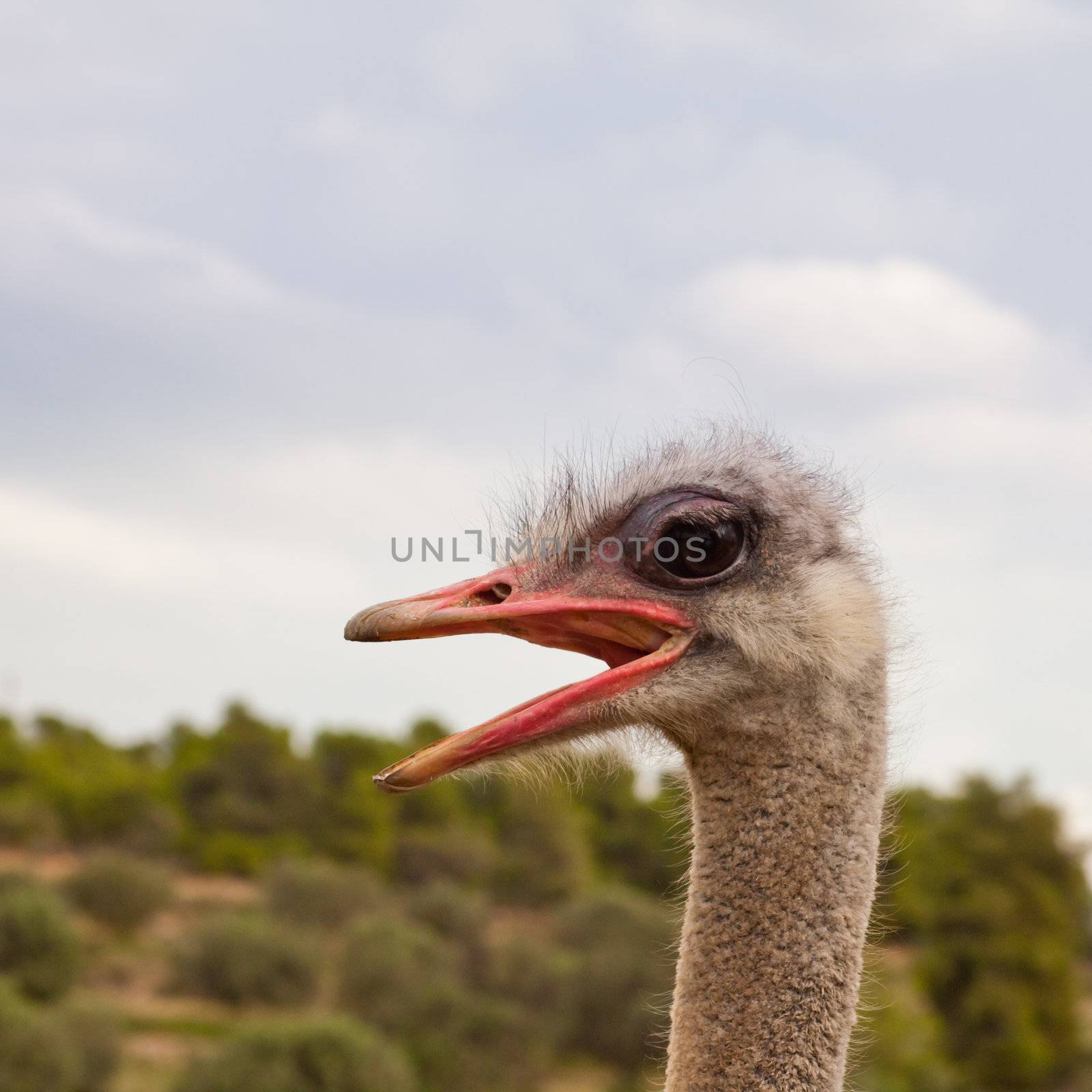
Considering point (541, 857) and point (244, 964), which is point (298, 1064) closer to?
point (244, 964)

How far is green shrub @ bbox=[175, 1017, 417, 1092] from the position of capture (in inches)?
679

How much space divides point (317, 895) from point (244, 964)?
5.27 metres

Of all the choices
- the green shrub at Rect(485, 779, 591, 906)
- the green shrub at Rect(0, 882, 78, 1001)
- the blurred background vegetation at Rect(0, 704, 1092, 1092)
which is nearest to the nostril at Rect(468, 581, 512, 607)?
the blurred background vegetation at Rect(0, 704, 1092, 1092)

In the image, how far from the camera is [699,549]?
9.36 feet

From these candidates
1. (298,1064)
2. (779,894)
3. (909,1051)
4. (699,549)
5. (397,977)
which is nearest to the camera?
(779,894)

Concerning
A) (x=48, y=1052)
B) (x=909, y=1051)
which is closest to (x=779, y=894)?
(x=48, y=1052)

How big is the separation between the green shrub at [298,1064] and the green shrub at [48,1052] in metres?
2.04

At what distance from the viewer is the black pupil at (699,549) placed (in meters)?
2.84

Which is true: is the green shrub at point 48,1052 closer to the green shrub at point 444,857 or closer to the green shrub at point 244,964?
the green shrub at point 244,964

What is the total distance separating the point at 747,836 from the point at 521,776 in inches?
19.7

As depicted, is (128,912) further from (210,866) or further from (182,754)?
(182,754)

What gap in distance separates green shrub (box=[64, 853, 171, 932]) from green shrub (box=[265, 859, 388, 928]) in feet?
7.87

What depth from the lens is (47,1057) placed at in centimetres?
1884

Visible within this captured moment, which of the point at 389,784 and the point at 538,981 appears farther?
the point at 538,981
